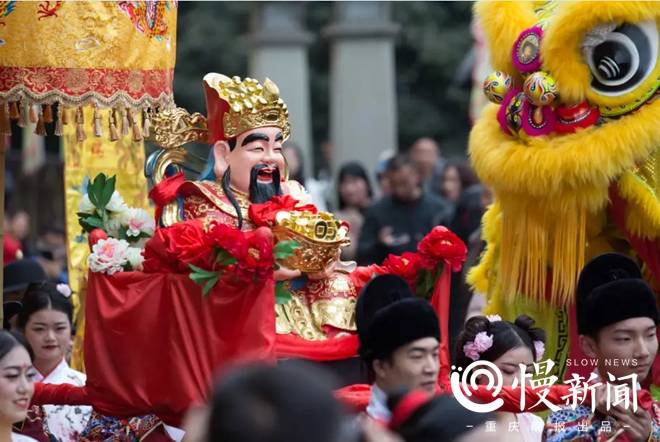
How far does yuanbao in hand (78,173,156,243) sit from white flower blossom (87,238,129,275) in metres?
0.21

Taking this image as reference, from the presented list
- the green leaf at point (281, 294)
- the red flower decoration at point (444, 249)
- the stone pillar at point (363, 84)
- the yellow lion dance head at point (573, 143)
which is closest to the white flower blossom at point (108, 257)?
the green leaf at point (281, 294)

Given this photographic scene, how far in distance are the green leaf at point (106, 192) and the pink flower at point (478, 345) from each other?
1.64 m

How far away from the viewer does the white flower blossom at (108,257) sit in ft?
20.2

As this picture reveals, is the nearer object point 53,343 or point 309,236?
point 309,236

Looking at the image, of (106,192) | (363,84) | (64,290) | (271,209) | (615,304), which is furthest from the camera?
(363,84)

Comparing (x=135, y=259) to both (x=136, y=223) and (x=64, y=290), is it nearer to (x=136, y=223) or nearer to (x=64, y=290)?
(x=136, y=223)

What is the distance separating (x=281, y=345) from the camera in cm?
599

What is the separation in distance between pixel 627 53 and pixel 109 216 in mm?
2325

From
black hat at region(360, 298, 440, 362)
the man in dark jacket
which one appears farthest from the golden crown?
the man in dark jacket

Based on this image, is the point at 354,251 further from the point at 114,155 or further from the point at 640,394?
the point at 640,394

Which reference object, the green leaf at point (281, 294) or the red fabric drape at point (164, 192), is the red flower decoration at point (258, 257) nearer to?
the green leaf at point (281, 294)

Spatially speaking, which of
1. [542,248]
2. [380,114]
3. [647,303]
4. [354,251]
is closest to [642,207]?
[542,248]

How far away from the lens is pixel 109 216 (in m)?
6.48

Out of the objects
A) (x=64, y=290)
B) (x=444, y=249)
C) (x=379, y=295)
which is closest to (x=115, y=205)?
(x=64, y=290)
